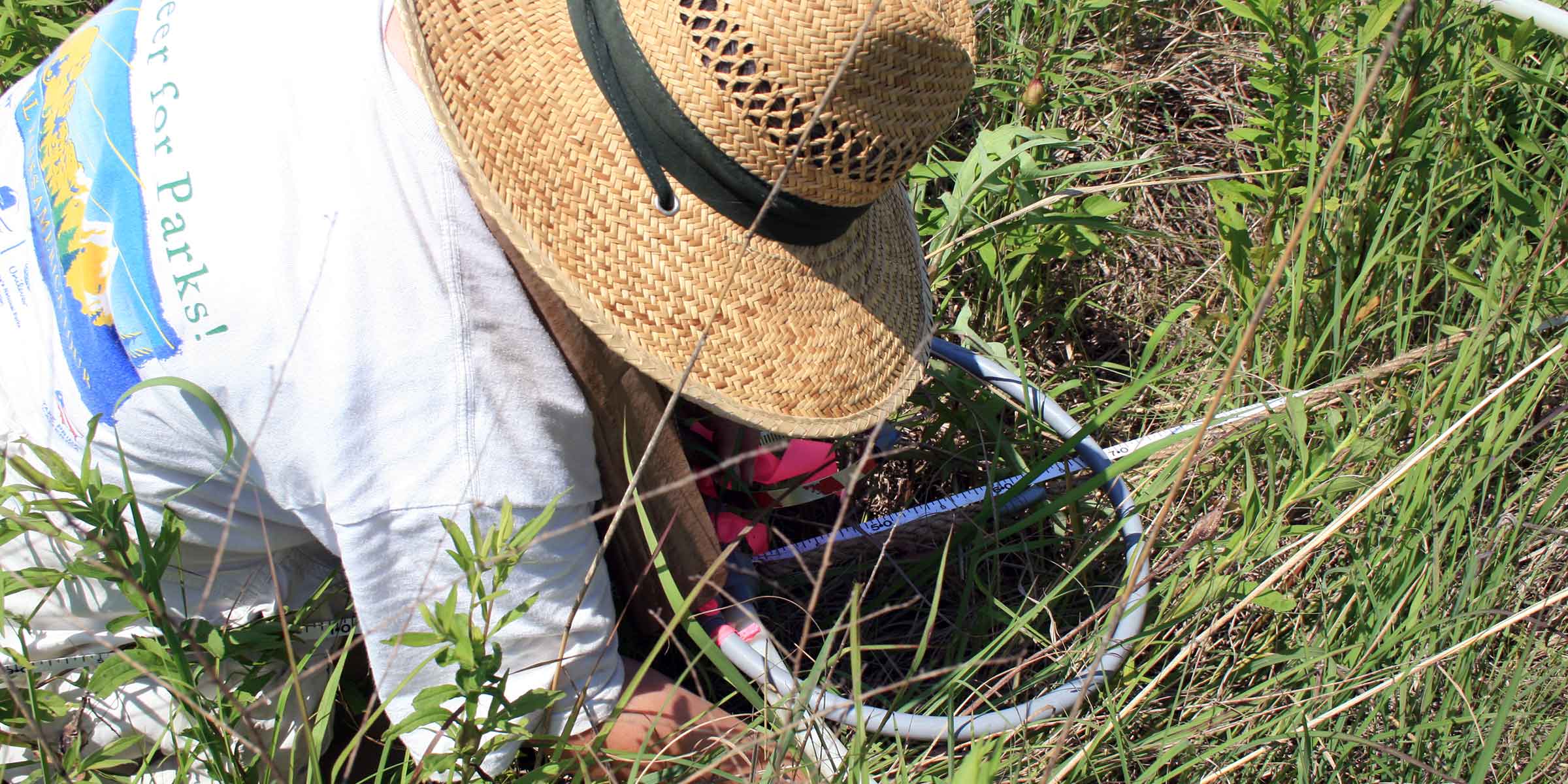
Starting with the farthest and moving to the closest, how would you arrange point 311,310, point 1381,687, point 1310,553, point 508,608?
point 1310,553
point 1381,687
point 508,608
point 311,310

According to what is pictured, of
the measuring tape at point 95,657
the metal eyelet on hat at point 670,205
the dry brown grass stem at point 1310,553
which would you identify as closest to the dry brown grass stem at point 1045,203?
the dry brown grass stem at point 1310,553

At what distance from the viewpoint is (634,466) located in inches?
56.3

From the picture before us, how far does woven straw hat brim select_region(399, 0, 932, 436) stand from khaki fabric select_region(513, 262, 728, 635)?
0.07m

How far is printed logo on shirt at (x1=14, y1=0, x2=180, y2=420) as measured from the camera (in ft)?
4.10

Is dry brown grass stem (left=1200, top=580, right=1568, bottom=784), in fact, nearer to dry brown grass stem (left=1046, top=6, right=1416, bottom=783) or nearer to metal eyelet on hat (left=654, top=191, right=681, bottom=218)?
dry brown grass stem (left=1046, top=6, right=1416, bottom=783)

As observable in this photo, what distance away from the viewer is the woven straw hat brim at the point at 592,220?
1220 mm

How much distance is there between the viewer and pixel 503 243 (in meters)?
1.25

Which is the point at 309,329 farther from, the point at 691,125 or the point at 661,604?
the point at 661,604

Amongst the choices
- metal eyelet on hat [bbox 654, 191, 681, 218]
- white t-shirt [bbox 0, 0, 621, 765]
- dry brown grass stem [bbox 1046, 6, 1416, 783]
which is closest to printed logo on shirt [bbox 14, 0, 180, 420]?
white t-shirt [bbox 0, 0, 621, 765]

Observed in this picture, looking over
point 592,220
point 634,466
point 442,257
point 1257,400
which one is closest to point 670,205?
point 592,220

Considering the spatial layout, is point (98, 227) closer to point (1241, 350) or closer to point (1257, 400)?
point (1241, 350)

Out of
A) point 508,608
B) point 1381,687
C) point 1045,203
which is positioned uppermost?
point 1045,203

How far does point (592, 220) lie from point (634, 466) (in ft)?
1.09

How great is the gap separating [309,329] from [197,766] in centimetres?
65
